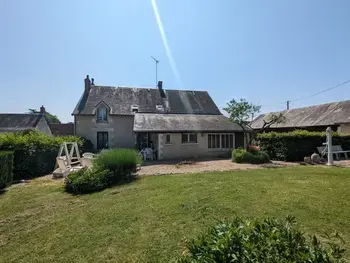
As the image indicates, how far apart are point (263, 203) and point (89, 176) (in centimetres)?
606

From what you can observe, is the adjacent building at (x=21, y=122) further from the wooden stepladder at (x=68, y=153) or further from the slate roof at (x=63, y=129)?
the wooden stepladder at (x=68, y=153)

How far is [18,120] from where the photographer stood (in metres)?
33.8

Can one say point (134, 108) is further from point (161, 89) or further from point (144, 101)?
point (161, 89)

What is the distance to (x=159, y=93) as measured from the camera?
27594mm

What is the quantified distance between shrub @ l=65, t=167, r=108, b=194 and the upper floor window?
14406mm

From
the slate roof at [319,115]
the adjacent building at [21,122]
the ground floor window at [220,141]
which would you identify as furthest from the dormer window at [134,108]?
the adjacent building at [21,122]

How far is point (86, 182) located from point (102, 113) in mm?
15341

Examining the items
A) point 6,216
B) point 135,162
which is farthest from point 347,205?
point 6,216

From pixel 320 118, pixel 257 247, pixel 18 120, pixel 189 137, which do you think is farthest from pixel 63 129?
pixel 257 247

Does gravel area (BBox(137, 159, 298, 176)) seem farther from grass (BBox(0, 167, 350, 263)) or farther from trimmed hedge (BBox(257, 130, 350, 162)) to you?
grass (BBox(0, 167, 350, 263))

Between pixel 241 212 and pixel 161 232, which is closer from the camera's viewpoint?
pixel 161 232

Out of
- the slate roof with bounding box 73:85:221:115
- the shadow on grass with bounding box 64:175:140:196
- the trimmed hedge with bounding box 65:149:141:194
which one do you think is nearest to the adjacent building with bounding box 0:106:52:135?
the slate roof with bounding box 73:85:221:115

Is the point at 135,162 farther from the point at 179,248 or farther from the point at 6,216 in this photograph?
the point at 179,248

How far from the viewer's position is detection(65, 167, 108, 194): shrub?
8148 mm
